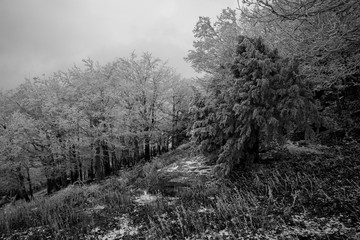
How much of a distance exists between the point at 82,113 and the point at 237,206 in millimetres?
11554

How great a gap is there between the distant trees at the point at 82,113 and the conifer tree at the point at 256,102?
853 cm

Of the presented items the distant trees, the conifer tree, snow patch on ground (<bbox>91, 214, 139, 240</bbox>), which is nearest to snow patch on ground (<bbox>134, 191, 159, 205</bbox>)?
snow patch on ground (<bbox>91, 214, 139, 240</bbox>)

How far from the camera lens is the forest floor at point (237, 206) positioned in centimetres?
406

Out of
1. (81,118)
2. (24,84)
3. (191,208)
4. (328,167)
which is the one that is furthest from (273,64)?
(24,84)

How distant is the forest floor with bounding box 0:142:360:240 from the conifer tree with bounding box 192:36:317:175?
3.54ft

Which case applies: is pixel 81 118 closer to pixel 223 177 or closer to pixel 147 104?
pixel 147 104

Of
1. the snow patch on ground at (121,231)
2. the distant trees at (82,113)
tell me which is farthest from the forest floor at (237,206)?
the distant trees at (82,113)

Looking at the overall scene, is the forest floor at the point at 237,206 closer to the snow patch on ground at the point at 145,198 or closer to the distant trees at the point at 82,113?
the snow patch on ground at the point at 145,198

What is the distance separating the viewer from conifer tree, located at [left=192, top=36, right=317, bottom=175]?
5574 mm

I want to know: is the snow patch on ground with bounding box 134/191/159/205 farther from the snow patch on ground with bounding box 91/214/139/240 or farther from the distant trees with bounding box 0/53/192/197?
the distant trees with bounding box 0/53/192/197

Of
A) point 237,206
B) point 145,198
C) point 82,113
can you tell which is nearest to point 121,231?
point 145,198

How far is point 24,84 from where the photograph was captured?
49.4 ft

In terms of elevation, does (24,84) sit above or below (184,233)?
above

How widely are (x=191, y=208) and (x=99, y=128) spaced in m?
9.11
